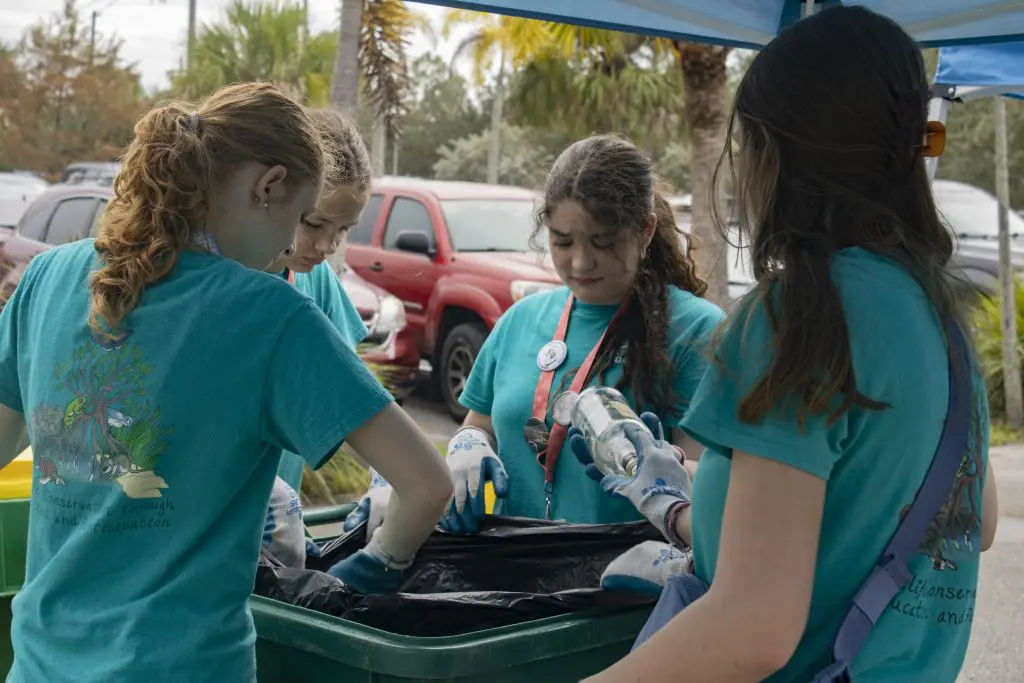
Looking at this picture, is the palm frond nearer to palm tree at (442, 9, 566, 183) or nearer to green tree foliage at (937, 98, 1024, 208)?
palm tree at (442, 9, 566, 183)

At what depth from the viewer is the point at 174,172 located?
174cm

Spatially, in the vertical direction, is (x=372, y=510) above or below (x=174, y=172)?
below

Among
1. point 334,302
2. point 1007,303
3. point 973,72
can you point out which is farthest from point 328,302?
point 1007,303

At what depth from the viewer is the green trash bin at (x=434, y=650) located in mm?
1726

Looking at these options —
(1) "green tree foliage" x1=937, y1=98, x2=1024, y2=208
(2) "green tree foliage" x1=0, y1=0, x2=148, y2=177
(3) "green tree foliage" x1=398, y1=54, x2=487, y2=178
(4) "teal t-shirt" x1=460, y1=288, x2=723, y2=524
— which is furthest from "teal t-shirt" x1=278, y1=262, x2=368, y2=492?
(3) "green tree foliage" x1=398, y1=54, x2=487, y2=178

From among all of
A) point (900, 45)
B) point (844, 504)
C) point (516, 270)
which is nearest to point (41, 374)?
point (844, 504)

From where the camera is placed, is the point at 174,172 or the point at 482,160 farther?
the point at 482,160

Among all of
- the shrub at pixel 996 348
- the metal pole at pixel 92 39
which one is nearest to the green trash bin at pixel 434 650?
the shrub at pixel 996 348

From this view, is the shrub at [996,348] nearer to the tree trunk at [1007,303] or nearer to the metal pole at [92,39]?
the tree trunk at [1007,303]

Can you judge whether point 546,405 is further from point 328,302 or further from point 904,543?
point 904,543

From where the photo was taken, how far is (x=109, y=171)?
20.3 m

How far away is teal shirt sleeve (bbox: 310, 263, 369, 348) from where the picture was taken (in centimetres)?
312

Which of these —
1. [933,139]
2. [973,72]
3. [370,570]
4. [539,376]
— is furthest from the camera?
[973,72]

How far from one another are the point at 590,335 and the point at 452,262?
261 inches
